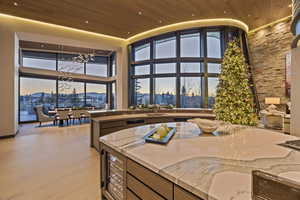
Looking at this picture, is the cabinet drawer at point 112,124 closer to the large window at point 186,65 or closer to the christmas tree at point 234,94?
the christmas tree at point 234,94

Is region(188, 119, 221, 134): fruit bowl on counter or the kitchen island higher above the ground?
region(188, 119, 221, 134): fruit bowl on counter

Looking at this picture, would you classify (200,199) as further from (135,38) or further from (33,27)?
(135,38)

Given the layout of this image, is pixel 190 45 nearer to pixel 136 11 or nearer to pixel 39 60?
pixel 136 11

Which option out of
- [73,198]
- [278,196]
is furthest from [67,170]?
[278,196]

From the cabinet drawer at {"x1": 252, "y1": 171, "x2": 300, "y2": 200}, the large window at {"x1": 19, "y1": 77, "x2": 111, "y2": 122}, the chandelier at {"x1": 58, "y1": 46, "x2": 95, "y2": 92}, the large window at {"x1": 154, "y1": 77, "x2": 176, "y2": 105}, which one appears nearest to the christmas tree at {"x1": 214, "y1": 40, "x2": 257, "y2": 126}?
the cabinet drawer at {"x1": 252, "y1": 171, "x2": 300, "y2": 200}

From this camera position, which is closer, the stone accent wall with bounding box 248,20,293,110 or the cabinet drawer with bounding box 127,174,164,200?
the cabinet drawer with bounding box 127,174,164,200

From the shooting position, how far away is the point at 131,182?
132 centimetres

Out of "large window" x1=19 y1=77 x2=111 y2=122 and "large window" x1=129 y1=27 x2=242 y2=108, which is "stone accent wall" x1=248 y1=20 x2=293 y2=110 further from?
"large window" x1=19 y1=77 x2=111 y2=122

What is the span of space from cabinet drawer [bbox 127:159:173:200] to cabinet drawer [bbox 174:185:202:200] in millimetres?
40

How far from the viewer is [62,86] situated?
10.2m

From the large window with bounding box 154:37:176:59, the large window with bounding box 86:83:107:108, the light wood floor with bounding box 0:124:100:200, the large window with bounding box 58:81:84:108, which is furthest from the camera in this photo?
the large window with bounding box 86:83:107:108

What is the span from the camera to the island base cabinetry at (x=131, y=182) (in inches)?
39.0

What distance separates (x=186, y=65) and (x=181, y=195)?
271 inches

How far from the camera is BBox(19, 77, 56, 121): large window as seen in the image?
8938 mm
